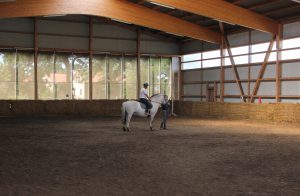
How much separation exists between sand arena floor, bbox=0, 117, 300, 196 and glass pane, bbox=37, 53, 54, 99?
1801cm

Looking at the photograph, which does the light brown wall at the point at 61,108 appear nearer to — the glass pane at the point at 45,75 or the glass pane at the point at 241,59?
the glass pane at the point at 45,75

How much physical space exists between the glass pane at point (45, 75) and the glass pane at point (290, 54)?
1795 centimetres

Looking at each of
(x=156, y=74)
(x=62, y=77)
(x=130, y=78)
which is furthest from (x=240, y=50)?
(x=62, y=77)

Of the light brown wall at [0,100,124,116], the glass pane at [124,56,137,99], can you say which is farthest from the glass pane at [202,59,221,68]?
the light brown wall at [0,100,124,116]

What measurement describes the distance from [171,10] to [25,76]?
12.6 m

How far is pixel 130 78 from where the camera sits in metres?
35.3

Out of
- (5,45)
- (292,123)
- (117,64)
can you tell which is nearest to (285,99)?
(292,123)

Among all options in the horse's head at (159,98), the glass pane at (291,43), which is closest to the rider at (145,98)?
the horse's head at (159,98)

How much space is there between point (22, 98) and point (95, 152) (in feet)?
72.4

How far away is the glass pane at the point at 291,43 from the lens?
83.5 feet

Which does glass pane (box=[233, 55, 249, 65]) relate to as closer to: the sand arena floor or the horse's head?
the horse's head

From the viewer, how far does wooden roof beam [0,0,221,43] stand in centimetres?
2411

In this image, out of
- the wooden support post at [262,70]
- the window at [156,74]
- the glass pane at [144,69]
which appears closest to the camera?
the wooden support post at [262,70]

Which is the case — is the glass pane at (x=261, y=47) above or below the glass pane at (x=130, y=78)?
above
